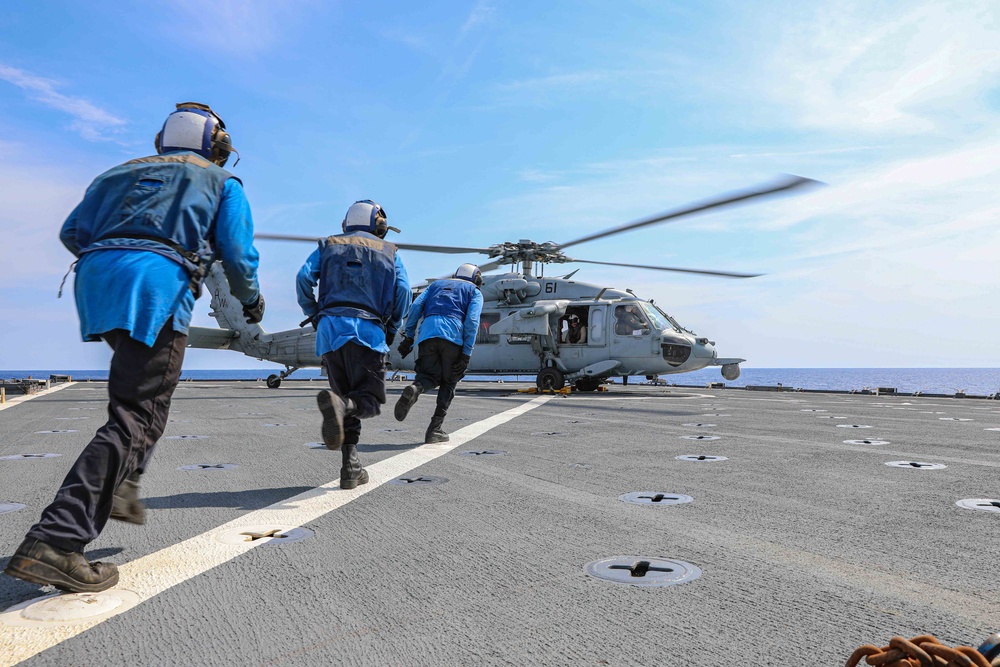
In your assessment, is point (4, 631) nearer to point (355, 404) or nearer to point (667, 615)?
point (667, 615)

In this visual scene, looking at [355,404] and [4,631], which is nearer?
[4,631]

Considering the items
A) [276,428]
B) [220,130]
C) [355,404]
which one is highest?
[220,130]

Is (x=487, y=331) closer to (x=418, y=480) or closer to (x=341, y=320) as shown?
(x=341, y=320)

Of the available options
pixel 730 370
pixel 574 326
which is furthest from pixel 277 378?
pixel 730 370

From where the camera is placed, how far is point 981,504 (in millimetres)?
3018

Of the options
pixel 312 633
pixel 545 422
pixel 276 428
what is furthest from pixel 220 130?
pixel 545 422

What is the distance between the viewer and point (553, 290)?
16.9m

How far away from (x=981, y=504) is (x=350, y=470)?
128 inches

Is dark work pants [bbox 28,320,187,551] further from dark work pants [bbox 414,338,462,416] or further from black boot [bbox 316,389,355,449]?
dark work pants [bbox 414,338,462,416]

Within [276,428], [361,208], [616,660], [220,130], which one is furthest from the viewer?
[276,428]

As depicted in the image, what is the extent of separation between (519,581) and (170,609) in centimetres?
101

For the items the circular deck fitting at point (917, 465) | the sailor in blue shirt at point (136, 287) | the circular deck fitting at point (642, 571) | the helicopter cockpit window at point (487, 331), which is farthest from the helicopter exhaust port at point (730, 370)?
the sailor in blue shirt at point (136, 287)

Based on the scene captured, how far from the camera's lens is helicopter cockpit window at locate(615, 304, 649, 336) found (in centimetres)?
1573

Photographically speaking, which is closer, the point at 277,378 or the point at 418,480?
the point at 418,480
